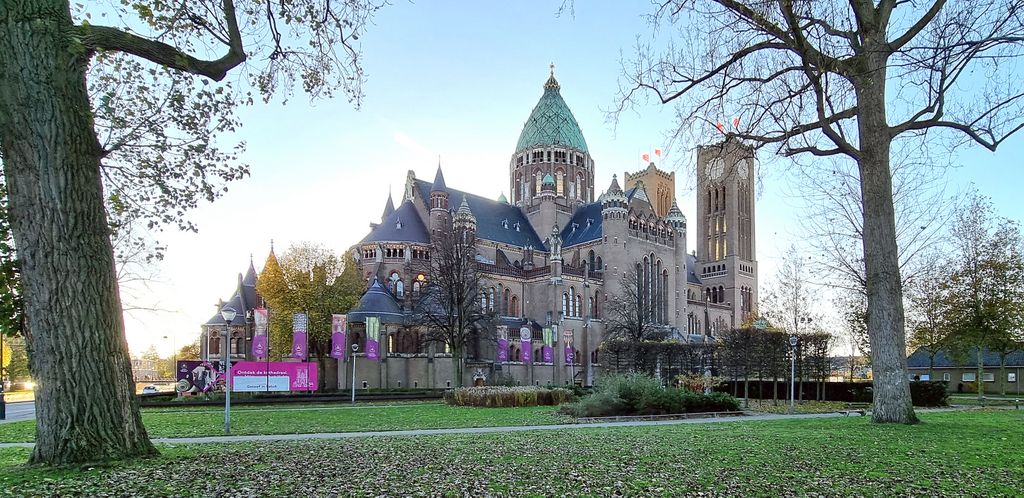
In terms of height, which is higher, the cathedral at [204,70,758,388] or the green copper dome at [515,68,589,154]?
the green copper dome at [515,68,589,154]

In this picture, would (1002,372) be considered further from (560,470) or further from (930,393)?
(560,470)

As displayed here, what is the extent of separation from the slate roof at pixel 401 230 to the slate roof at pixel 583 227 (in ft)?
60.9

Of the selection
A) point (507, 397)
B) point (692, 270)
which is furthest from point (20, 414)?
point (692, 270)

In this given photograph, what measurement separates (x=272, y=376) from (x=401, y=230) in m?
25.1

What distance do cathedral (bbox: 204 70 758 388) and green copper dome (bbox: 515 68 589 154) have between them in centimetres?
15

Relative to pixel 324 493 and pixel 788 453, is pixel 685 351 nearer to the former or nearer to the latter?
pixel 788 453

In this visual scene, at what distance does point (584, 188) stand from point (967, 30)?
7693cm

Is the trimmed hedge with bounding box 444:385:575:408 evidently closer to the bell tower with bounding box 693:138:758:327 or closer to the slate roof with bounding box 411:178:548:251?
the slate roof with bounding box 411:178:548:251

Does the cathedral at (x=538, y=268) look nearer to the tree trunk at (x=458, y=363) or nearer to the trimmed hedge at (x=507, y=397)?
the tree trunk at (x=458, y=363)

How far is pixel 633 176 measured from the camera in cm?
13888

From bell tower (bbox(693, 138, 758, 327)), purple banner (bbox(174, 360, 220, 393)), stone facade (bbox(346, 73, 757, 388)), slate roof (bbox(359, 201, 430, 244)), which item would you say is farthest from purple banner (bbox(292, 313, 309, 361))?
bell tower (bbox(693, 138, 758, 327))

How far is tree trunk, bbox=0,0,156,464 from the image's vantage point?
9.13 metres

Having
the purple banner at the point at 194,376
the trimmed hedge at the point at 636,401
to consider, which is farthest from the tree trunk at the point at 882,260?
the purple banner at the point at 194,376

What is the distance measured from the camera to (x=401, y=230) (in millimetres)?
68562
